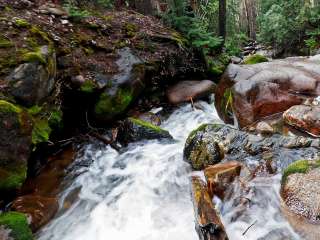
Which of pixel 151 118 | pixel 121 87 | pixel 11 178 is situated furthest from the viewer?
pixel 151 118

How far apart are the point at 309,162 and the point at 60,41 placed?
5603 millimetres

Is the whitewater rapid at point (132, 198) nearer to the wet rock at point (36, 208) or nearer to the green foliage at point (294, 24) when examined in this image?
the wet rock at point (36, 208)

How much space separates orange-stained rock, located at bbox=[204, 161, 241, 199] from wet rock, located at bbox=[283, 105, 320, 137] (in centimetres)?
182

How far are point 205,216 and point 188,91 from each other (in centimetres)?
590

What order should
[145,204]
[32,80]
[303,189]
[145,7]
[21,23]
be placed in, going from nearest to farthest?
[303,189] → [145,204] → [32,80] → [21,23] → [145,7]

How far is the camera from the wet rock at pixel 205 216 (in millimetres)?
3549

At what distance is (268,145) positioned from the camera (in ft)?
17.9

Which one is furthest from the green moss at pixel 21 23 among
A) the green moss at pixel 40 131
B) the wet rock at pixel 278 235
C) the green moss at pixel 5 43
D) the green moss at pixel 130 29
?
the wet rock at pixel 278 235

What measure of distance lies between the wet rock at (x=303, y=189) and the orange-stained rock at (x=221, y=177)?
0.67 meters

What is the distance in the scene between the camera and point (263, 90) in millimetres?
7012

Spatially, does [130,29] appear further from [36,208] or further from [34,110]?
[36,208]

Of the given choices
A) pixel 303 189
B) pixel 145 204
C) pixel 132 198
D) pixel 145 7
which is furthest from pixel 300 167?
pixel 145 7

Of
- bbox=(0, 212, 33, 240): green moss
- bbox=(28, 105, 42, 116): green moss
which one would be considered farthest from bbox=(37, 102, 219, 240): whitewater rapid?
bbox=(28, 105, 42, 116): green moss

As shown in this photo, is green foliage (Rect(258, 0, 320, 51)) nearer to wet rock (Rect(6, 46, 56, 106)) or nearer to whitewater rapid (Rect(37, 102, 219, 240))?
whitewater rapid (Rect(37, 102, 219, 240))
